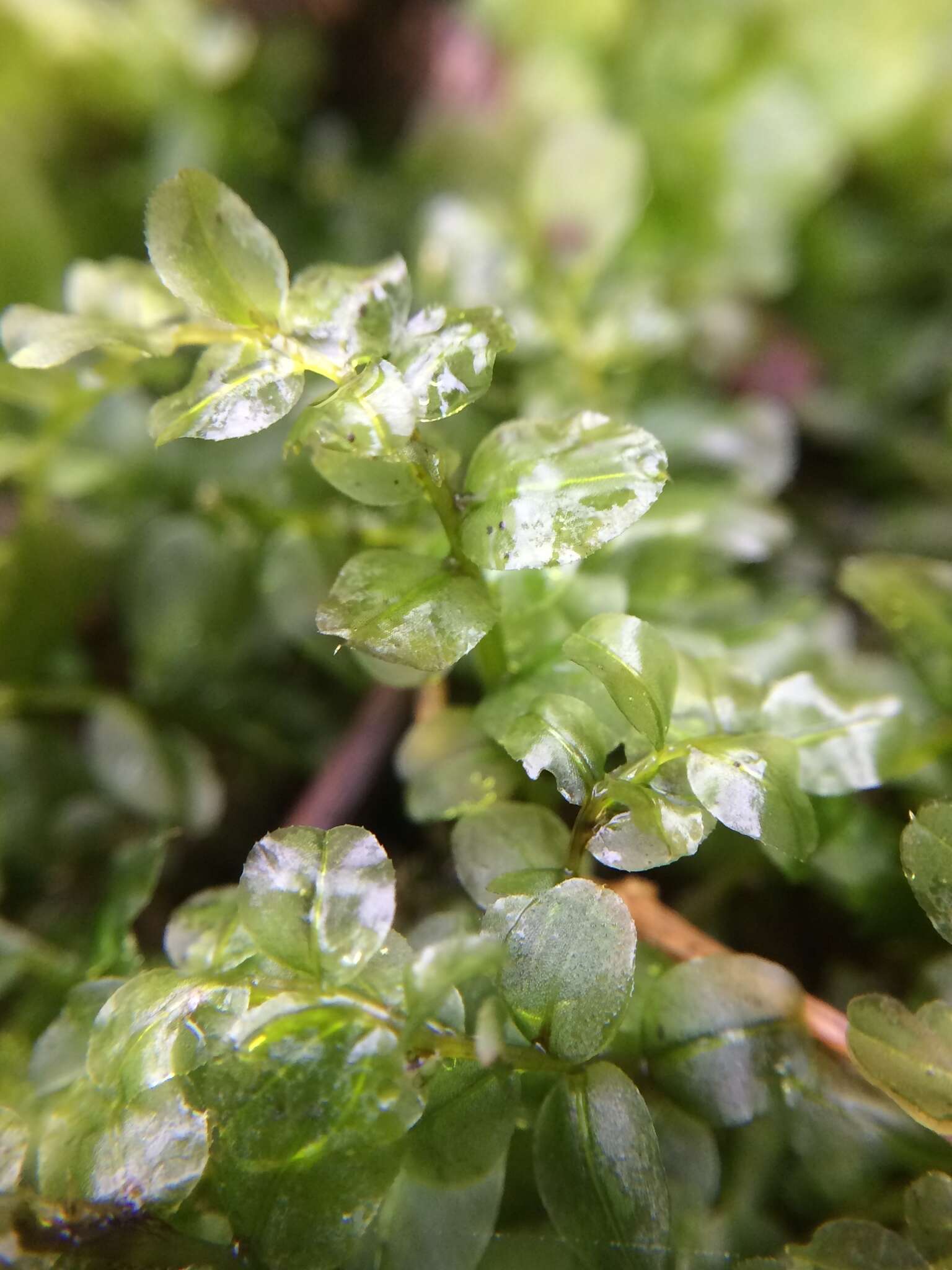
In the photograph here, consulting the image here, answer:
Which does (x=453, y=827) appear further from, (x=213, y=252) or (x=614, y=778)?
(x=213, y=252)

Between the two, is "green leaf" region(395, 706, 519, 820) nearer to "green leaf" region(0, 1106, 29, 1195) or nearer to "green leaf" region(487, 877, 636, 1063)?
"green leaf" region(487, 877, 636, 1063)

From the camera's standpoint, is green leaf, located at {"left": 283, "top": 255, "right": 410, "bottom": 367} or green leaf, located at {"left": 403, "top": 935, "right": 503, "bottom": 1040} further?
green leaf, located at {"left": 283, "top": 255, "right": 410, "bottom": 367}

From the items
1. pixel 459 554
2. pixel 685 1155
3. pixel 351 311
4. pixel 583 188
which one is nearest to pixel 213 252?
pixel 351 311

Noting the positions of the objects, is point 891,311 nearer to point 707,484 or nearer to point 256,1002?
point 707,484

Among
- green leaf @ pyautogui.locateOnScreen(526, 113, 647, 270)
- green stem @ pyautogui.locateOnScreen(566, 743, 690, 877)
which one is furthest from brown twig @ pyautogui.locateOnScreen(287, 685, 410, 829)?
green leaf @ pyautogui.locateOnScreen(526, 113, 647, 270)

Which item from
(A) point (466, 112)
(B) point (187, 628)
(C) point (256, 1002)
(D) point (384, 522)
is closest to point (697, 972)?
(C) point (256, 1002)

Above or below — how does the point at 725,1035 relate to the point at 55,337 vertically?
below

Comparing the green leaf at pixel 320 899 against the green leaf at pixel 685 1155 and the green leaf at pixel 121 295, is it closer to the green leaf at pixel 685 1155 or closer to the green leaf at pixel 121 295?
the green leaf at pixel 685 1155
